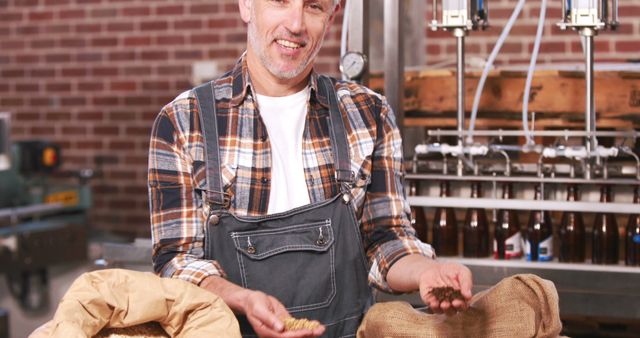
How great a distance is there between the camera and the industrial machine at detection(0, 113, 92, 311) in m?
3.97

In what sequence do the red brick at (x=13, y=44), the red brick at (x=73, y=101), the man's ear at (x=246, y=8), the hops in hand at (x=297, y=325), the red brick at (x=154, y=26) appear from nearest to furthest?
the hops in hand at (x=297, y=325) < the man's ear at (x=246, y=8) < the red brick at (x=154, y=26) < the red brick at (x=73, y=101) < the red brick at (x=13, y=44)

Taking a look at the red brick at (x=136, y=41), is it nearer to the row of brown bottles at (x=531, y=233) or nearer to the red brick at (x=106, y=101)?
the red brick at (x=106, y=101)

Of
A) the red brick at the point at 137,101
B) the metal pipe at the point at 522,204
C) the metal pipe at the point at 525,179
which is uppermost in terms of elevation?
the red brick at the point at 137,101

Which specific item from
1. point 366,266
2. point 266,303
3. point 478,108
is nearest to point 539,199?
point 478,108

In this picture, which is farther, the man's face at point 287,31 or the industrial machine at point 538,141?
the industrial machine at point 538,141

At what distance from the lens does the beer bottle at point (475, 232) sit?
228 centimetres

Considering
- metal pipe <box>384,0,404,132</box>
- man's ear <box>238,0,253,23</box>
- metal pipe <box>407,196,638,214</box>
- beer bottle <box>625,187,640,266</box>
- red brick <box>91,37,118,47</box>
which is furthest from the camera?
red brick <box>91,37,118,47</box>

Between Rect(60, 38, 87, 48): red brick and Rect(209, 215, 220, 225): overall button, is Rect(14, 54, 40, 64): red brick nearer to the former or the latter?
Rect(60, 38, 87, 48): red brick

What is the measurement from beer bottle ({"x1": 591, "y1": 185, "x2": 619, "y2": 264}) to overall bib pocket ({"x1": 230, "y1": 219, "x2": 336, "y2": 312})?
2.86ft

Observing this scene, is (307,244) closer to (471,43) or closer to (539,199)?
(539,199)

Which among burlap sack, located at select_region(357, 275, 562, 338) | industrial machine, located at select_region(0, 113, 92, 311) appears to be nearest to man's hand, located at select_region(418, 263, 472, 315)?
burlap sack, located at select_region(357, 275, 562, 338)

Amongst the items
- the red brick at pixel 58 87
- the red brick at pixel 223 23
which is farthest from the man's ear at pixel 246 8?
the red brick at pixel 58 87

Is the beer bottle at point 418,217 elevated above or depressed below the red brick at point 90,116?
below

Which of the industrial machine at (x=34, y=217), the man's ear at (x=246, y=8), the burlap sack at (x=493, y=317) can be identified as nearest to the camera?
the burlap sack at (x=493, y=317)
